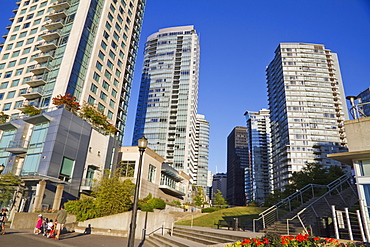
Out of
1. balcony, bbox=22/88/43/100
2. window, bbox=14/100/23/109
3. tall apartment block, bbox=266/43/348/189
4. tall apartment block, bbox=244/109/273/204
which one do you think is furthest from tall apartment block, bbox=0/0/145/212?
tall apartment block, bbox=244/109/273/204

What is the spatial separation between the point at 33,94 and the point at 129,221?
1304 inches

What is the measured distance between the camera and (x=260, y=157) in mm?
163125

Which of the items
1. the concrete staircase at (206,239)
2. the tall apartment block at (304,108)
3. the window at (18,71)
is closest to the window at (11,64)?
the window at (18,71)

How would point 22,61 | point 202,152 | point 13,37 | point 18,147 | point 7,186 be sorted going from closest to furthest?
point 7,186
point 18,147
point 22,61
point 13,37
point 202,152

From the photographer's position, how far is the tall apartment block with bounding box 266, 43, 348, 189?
317 feet

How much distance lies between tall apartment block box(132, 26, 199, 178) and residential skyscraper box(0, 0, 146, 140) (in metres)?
43.6

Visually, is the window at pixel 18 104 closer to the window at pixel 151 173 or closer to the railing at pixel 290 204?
the window at pixel 151 173

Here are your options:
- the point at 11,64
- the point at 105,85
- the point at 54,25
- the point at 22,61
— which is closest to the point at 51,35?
the point at 54,25

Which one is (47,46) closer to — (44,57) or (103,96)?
(44,57)

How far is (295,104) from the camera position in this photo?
10306 cm

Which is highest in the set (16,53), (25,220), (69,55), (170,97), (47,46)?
(170,97)

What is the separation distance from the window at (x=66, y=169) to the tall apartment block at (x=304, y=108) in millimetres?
84586

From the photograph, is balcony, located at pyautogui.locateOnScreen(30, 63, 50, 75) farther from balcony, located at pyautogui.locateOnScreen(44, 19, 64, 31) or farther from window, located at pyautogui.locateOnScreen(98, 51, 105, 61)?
window, located at pyautogui.locateOnScreen(98, 51, 105, 61)

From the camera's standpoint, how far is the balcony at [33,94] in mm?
40906
